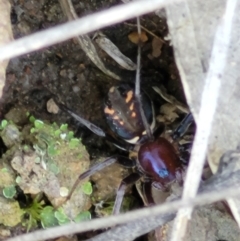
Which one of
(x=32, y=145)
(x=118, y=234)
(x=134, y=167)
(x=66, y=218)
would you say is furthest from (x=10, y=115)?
(x=118, y=234)

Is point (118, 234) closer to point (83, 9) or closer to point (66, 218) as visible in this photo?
point (66, 218)

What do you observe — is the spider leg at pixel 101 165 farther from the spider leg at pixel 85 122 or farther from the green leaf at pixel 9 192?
the green leaf at pixel 9 192

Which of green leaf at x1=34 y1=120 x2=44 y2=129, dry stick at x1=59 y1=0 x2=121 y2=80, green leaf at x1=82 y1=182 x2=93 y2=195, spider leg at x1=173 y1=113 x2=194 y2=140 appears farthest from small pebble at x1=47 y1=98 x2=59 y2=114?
spider leg at x1=173 y1=113 x2=194 y2=140

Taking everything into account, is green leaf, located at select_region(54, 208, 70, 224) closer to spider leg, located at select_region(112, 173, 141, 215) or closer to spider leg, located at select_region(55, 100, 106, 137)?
spider leg, located at select_region(112, 173, 141, 215)

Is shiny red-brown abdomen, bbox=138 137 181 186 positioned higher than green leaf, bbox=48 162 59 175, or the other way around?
green leaf, bbox=48 162 59 175

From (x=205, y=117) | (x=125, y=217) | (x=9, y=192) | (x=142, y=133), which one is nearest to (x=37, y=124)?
(x=9, y=192)

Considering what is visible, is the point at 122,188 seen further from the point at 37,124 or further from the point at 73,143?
the point at 37,124
